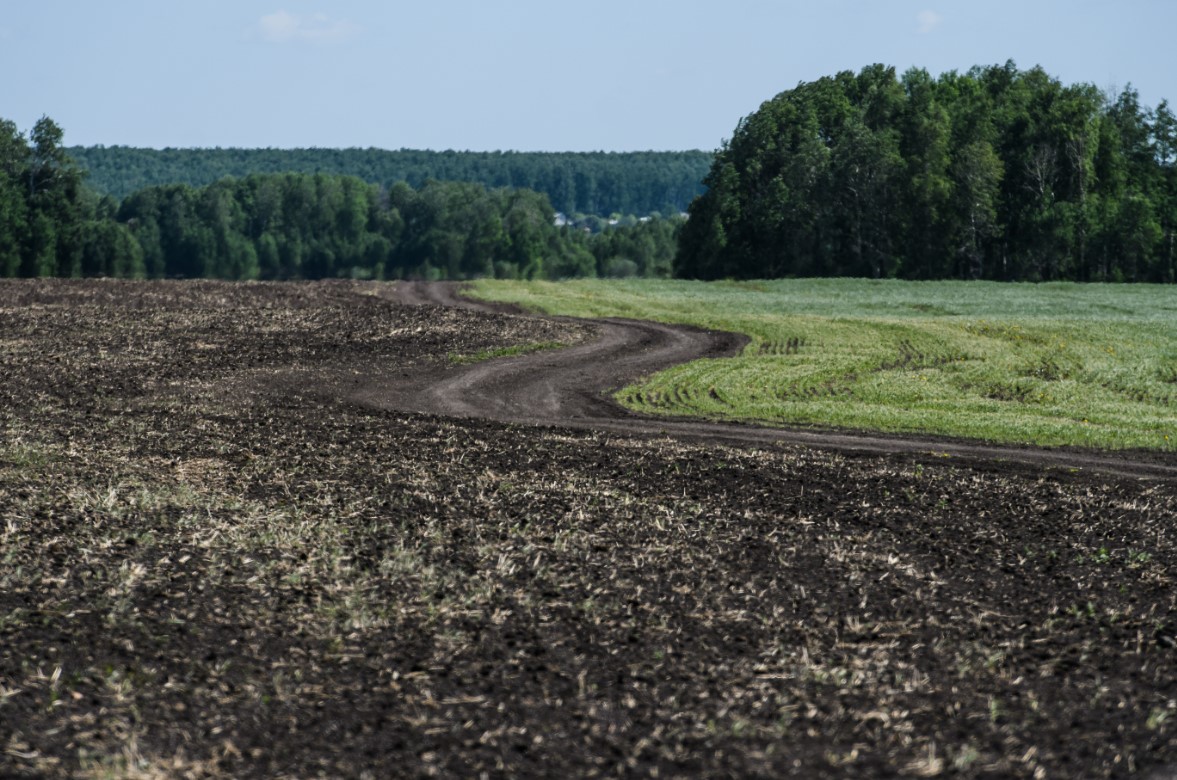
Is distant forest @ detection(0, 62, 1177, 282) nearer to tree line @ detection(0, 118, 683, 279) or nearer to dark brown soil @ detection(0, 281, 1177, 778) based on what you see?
tree line @ detection(0, 118, 683, 279)

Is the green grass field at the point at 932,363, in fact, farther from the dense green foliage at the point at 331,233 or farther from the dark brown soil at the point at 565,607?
the dense green foliage at the point at 331,233

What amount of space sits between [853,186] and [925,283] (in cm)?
2056

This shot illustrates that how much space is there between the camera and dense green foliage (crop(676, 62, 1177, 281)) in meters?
90.1

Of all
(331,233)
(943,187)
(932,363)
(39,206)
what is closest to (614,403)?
(932,363)

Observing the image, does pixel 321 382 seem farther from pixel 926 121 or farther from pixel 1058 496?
pixel 926 121

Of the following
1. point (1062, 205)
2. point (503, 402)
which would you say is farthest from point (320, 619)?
point (1062, 205)

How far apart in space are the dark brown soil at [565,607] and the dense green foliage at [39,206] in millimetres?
85620

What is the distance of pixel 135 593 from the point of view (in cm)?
1366

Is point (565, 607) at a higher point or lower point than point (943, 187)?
lower

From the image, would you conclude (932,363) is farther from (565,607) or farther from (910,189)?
(910,189)

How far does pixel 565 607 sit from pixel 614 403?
704 inches

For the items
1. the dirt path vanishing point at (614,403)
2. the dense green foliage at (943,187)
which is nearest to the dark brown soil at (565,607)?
the dirt path vanishing point at (614,403)

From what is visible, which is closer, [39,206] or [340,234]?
[39,206]

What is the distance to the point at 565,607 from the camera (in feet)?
45.2
